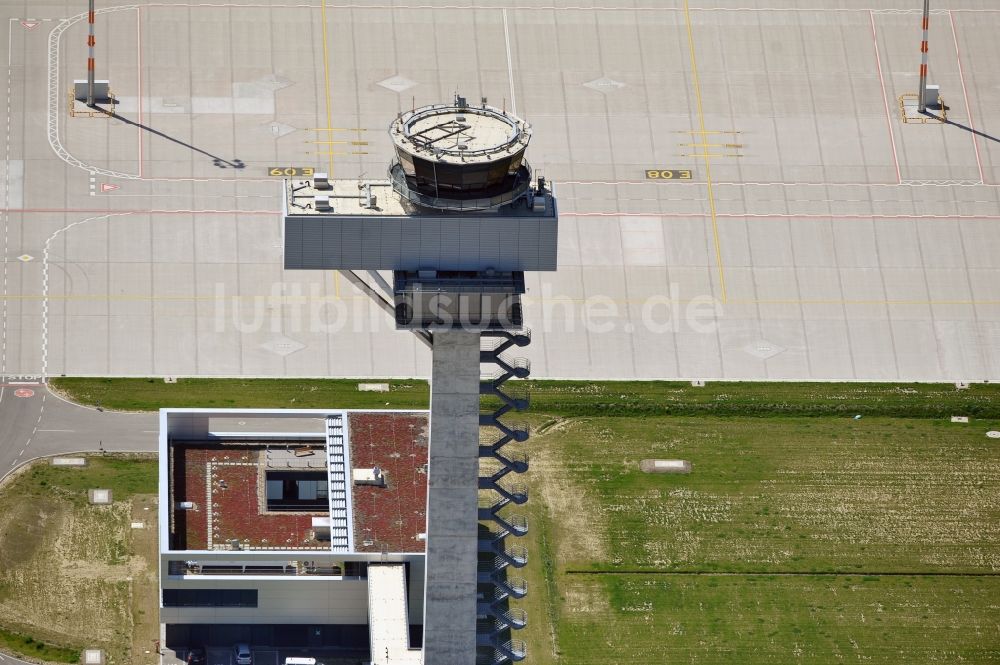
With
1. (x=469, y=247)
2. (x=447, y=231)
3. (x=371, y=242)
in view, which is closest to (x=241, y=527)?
(x=371, y=242)

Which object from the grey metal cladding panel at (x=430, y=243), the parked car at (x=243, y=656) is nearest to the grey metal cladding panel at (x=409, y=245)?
the grey metal cladding panel at (x=430, y=243)

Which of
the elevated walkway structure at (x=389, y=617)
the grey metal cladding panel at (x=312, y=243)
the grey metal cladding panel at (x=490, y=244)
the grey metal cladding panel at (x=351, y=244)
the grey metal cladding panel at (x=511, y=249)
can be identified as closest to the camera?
the grey metal cladding panel at (x=312, y=243)

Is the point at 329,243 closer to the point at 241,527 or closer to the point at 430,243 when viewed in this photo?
the point at 430,243

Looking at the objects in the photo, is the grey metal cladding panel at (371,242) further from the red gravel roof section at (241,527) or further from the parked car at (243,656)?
the parked car at (243,656)

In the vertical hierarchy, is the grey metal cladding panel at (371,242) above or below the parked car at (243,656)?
above

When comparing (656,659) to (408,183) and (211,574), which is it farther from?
(408,183)

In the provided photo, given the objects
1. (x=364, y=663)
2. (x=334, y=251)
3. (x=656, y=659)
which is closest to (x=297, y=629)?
(x=364, y=663)

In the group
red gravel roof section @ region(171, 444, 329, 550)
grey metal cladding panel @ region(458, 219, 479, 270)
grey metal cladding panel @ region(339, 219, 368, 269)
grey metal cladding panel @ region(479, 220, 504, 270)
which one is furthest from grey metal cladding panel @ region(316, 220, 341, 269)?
red gravel roof section @ region(171, 444, 329, 550)
